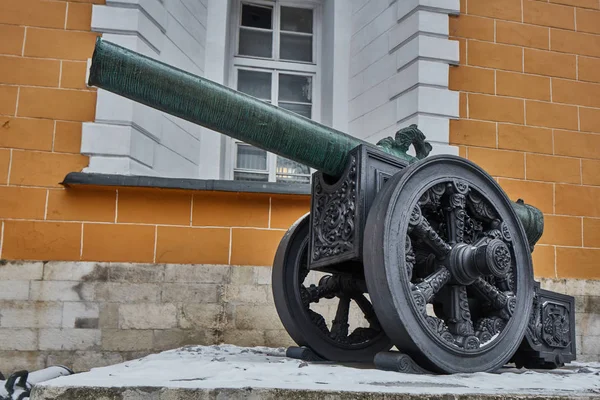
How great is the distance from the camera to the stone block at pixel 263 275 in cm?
564

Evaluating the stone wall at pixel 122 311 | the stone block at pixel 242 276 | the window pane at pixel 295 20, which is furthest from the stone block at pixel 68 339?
the window pane at pixel 295 20

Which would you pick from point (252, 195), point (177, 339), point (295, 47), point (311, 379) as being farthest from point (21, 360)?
point (295, 47)

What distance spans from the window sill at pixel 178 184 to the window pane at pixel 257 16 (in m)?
2.43

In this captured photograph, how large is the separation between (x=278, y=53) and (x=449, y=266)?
486 cm

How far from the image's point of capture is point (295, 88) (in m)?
7.47

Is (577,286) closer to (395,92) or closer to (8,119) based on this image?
(395,92)

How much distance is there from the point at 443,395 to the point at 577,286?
4.44 m

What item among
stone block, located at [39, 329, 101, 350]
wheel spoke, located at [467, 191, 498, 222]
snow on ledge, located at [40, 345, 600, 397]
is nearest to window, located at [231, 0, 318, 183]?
stone block, located at [39, 329, 101, 350]

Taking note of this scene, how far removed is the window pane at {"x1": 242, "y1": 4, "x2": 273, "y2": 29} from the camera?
7.57 m

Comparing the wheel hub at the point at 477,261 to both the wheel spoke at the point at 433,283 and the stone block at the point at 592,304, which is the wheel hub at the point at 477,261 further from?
the stone block at the point at 592,304

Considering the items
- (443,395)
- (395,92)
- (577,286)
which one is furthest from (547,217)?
(443,395)

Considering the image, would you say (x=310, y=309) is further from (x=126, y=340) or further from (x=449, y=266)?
(x=126, y=340)

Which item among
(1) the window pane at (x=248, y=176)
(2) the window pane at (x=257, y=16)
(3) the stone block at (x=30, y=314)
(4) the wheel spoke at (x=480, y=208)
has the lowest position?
(3) the stone block at (x=30, y=314)

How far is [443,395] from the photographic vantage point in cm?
225
